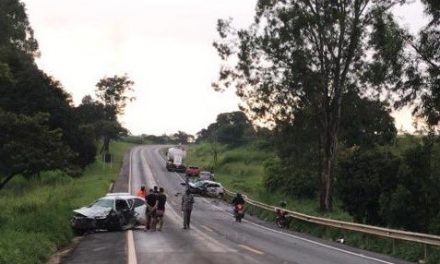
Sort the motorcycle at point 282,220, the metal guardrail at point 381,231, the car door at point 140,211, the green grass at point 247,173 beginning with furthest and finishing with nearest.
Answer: the green grass at point 247,173, the motorcycle at point 282,220, the car door at point 140,211, the metal guardrail at point 381,231

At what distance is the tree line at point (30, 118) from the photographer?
3694cm

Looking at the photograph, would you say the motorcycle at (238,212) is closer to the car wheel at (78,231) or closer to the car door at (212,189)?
the car wheel at (78,231)

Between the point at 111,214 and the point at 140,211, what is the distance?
2146 mm

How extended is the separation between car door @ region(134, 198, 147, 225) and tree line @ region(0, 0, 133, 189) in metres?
7.98

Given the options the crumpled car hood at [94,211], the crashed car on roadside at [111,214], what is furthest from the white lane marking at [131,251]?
the crumpled car hood at [94,211]

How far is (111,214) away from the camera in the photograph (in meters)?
24.6

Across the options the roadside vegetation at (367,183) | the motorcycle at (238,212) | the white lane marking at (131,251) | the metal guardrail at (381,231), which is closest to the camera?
the white lane marking at (131,251)

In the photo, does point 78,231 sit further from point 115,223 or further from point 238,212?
point 238,212

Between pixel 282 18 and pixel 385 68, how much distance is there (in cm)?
1553

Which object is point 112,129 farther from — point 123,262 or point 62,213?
point 123,262

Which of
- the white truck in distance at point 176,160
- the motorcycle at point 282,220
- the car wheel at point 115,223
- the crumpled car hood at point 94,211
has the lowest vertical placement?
the motorcycle at point 282,220

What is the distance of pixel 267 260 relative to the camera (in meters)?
15.0

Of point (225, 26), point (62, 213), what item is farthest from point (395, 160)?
point (62, 213)

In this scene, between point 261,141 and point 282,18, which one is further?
point 261,141
